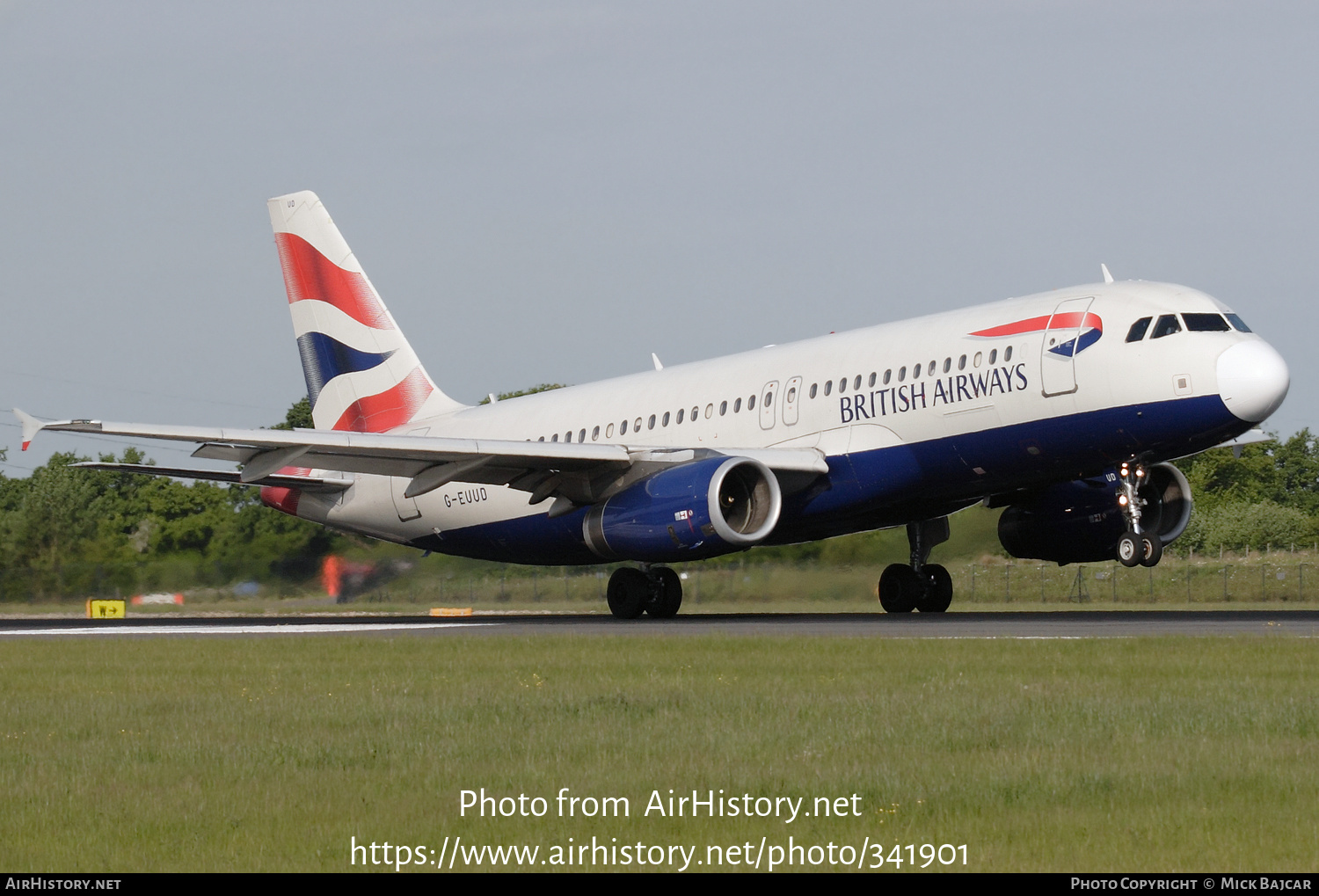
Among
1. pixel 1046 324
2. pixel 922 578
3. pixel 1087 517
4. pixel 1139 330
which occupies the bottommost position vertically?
pixel 922 578

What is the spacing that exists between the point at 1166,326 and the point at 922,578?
7.94 m

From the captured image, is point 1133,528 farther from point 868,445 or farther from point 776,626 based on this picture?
point 776,626

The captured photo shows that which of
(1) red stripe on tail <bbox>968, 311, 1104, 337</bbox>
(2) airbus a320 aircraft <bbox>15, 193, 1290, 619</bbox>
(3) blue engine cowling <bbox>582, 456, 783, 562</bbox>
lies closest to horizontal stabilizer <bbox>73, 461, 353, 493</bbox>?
(2) airbus a320 aircraft <bbox>15, 193, 1290, 619</bbox>

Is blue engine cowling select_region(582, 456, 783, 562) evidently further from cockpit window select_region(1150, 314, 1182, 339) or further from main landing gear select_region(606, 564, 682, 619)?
cockpit window select_region(1150, 314, 1182, 339)

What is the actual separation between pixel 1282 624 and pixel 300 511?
67.1 feet

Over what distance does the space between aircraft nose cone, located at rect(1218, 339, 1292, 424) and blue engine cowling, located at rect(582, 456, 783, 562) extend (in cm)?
680

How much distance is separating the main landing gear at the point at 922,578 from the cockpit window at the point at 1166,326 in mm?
6989

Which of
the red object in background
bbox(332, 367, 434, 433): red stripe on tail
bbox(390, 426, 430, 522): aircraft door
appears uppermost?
bbox(332, 367, 434, 433): red stripe on tail

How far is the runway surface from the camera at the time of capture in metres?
20.9

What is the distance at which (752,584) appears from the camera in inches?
1265

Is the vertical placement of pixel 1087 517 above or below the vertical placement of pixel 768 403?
below

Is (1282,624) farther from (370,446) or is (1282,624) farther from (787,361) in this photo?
(370,446)

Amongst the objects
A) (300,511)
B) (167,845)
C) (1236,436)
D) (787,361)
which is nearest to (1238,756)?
(167,845)

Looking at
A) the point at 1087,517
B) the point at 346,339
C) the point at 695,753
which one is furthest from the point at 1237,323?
the point at 346,339
